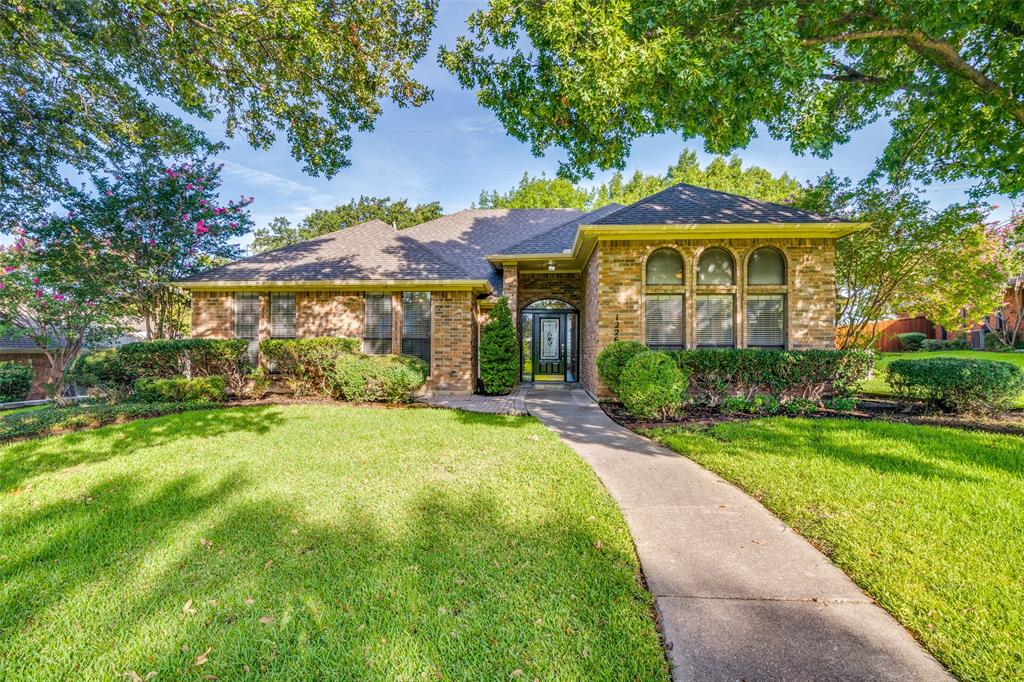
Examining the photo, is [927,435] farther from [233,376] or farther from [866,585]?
[233,376]

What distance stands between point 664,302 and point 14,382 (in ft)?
73.9

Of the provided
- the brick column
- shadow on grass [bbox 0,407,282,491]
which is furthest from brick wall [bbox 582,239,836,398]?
shadow on grass [bbox 0,407,282,491]

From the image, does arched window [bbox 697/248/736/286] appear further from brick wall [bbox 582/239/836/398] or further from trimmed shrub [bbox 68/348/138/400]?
trimmed shrub [bbox 68/348/138/400]

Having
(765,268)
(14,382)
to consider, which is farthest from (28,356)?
(765,268)

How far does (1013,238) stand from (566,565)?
18.0 m

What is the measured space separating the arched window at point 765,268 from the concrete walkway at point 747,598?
6.72 m

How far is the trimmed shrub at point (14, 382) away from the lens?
14188mm

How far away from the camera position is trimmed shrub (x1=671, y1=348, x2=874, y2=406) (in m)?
7.75

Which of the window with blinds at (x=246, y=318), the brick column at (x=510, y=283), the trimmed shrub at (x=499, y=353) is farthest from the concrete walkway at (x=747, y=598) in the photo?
the window with blinds at (x=246, y=318)

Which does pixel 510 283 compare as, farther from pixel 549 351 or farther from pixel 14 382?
pixel 14 382

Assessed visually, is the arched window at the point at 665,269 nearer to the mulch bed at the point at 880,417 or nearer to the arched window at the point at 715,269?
the arched window at the point at 715,269

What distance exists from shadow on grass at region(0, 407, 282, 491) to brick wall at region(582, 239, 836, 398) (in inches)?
281

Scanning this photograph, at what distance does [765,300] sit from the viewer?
9109 millimetres

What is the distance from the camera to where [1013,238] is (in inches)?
468
